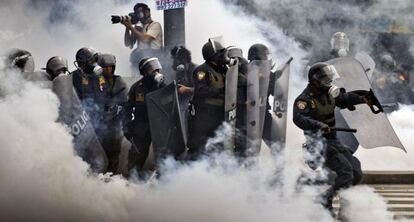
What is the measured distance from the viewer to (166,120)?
380 inches

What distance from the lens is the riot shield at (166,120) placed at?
378 inches

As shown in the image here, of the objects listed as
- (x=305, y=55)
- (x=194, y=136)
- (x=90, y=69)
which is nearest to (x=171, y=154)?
(x=194, y=136)

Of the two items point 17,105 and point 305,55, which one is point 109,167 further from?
point 305,55

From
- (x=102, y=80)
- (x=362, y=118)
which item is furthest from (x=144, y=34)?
(x=362, y=118)

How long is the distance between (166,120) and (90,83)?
1022 millimetres

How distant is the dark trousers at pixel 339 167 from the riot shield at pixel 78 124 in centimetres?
240

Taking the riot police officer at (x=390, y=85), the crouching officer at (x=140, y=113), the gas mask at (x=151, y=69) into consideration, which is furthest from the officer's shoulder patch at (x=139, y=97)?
the riot police officer at (x=390, y=85)

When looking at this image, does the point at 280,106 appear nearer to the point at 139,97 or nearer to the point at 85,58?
the point at 139,97

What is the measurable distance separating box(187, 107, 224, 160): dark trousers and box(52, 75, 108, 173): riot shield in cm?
95

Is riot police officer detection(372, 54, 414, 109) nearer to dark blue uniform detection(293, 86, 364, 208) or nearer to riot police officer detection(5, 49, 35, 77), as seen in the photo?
dark blue uniform detection(293, 86, 364, 208)

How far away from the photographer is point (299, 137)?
11.1 metres

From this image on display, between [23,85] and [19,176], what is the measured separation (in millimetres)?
1027

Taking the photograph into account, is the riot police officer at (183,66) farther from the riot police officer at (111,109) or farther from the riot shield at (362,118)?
the riot shield at (362,118)

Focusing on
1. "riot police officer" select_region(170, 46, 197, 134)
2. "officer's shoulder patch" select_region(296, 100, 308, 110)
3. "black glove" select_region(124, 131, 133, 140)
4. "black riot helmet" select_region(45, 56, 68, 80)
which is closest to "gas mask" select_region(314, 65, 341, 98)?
"officer's shoulder patch" select_region(296, 100, 308, 110)
